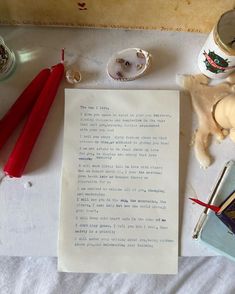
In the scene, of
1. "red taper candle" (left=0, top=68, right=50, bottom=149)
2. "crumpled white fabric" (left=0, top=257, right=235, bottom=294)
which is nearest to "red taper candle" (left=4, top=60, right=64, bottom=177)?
"red taper candle" (left=0, top=68, right=50, bottom=149)

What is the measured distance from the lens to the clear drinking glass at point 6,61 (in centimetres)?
49

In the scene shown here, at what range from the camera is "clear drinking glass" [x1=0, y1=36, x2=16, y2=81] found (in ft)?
1.60

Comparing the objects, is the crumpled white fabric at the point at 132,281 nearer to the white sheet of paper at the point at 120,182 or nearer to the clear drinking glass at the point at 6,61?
the white sheet of paper at the point at 120,182

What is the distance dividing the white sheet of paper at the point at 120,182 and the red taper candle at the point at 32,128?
3 cm

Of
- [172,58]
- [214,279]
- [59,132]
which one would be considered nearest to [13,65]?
[59,132]

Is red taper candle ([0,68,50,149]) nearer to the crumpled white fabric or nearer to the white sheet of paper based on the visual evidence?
the white sheet of paper

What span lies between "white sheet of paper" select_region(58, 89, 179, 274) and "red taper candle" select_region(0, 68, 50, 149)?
41 mm

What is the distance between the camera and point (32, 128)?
49 cm

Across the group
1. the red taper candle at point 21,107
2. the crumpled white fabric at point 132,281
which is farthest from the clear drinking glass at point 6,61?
the crumpled white fabric at point 132,281

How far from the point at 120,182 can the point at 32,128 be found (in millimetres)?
140

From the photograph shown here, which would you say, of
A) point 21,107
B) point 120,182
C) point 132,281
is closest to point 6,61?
point 21,107

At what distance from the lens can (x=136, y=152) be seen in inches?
19.8

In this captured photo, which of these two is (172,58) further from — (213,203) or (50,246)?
(50,246)

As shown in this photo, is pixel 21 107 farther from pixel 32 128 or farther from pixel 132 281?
pixel 132 281
